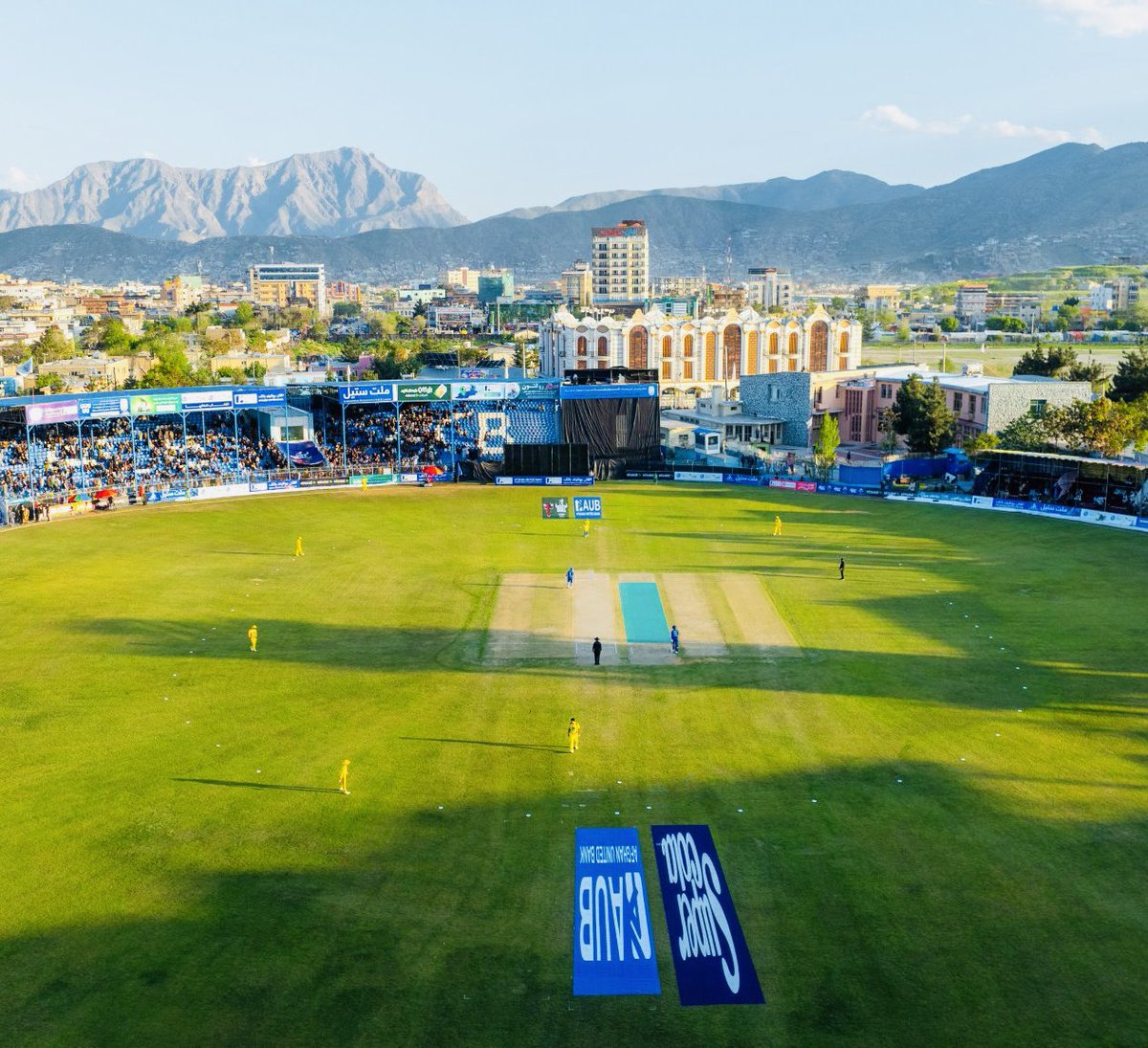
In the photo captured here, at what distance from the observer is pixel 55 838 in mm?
24438

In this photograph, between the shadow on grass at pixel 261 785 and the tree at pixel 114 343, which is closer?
the shadow on grass at pixel 261 785

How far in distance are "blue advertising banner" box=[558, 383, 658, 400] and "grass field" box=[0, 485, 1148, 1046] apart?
36561 mm

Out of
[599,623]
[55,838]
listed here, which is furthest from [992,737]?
[55,838]

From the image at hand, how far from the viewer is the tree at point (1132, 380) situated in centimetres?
9462

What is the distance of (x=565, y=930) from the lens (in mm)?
20969

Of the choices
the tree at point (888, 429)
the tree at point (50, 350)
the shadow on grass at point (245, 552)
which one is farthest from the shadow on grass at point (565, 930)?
the tree at point (50, 350)

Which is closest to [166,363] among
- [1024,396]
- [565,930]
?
[1024,396]

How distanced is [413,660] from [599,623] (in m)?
8.30

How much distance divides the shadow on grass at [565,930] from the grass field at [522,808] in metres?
0.07

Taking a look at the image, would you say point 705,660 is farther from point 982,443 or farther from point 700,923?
point 982,443

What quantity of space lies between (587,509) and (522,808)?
40784 mm

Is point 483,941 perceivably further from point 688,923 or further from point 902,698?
point 902,698

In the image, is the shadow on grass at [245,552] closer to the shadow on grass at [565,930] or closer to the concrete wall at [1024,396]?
the shadow on grass at [565,930]

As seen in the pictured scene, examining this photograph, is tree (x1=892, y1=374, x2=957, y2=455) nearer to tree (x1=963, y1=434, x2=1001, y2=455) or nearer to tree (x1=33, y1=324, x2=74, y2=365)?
tree (x1=963, y1=434, x2=1001, y2=455)
